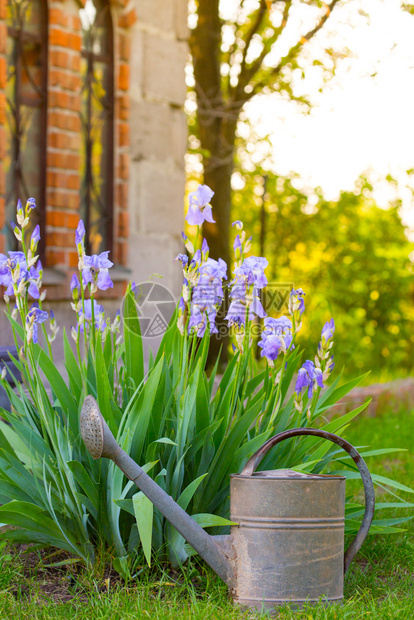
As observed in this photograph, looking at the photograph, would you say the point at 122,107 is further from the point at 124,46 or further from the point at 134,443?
the point at 134,443

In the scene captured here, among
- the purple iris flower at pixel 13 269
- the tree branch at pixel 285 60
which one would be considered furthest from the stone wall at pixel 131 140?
the tree branch at pixel 285 60

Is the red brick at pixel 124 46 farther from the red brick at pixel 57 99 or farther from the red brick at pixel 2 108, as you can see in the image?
the red brick at pixel 2 108

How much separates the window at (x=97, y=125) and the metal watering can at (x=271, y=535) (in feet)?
11.2

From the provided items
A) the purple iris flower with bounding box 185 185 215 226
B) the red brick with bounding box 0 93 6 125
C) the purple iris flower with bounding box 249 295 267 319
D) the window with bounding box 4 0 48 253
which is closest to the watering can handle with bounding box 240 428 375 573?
the purple iris flower with bounding box 249 295 267 319

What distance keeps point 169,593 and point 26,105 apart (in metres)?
3.64

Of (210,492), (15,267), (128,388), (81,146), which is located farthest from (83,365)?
(81,146)

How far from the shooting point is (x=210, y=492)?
2.44 metres

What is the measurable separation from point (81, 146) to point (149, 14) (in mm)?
1162

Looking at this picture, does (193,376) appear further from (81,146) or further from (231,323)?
(81,146)

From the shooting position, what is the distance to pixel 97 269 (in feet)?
7.95

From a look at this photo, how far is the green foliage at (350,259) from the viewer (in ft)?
37.0

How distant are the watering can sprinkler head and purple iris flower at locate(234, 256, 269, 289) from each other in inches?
25.2

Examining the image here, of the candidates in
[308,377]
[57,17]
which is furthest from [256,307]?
[57,17]

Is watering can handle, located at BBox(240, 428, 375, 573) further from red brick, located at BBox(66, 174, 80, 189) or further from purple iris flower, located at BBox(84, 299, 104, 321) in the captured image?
red brick, located at BBox(66, 174, 80, 189)
